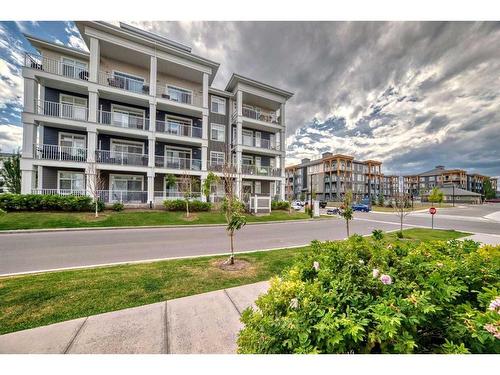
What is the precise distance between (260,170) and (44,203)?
668 inches

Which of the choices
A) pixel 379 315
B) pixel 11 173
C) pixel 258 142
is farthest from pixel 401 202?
pixel 11 173

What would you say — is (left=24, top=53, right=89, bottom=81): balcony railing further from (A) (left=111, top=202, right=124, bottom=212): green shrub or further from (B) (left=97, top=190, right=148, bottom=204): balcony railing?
(A) (left=111, top=202, right=124, bottom=212): green shrub

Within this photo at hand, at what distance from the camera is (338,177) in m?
55.4

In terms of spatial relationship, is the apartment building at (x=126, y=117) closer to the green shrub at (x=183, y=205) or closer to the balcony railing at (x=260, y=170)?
the balcony railing at (x=260, y=170)

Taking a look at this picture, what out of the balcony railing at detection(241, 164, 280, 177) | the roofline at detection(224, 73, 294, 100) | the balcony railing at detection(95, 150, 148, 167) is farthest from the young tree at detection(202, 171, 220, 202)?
the roofline at detection(224, 73, 294, 100)

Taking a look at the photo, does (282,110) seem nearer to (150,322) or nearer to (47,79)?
(47,79)

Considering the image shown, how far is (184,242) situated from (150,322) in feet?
19.7

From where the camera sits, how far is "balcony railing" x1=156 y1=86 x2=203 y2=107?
18719 millimetres

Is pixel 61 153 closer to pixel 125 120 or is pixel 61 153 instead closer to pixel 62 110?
pixel 62 110

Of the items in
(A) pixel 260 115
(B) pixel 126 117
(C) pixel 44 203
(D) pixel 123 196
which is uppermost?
(A) pixel 260 115

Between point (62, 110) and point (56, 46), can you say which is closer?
point (56, 46)

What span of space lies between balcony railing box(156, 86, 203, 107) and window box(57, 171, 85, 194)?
956 cm

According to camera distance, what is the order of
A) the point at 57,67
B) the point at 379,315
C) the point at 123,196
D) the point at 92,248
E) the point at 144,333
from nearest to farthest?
the point at 379,315 → the point at 144,333 → the point at 92,248 → the point at 57,67 → the point at 123,196
